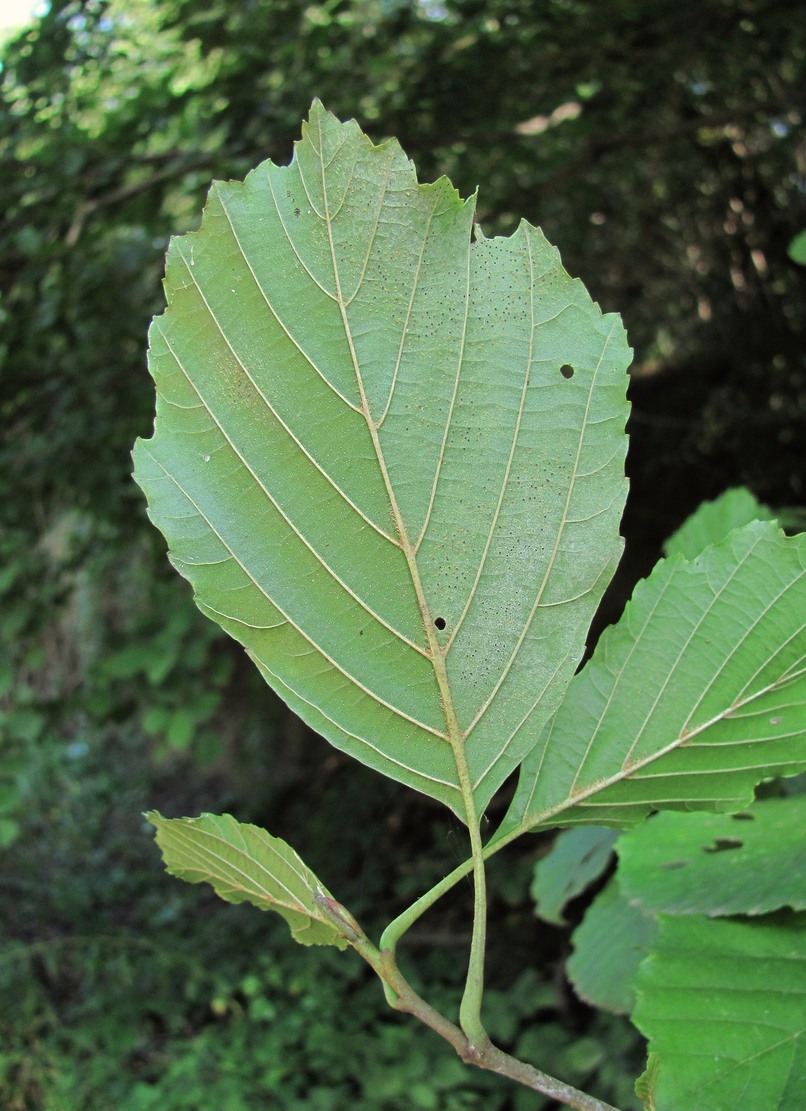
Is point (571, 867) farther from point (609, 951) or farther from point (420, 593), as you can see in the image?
point (420, 593)

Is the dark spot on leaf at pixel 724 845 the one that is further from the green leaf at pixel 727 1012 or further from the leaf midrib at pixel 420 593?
the leaf midrib at pixel 420 593

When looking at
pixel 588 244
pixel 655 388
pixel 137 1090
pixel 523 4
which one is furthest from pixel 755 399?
pixel 137 1090

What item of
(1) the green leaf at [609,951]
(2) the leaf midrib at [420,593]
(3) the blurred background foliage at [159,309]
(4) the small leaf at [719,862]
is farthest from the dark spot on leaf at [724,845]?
(3) the blurred background foliage at [159,309]

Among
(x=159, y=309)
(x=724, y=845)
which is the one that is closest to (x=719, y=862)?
(x=724, y=845)

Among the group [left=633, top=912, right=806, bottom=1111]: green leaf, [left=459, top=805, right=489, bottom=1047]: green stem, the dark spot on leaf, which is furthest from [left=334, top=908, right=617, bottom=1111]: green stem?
the dark spot on leaf

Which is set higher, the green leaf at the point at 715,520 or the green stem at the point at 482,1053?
the green stem at the point at 482,1053

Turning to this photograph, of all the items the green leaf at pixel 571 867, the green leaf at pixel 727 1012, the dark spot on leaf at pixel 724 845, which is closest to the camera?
the green leaf at pixel 727 1012

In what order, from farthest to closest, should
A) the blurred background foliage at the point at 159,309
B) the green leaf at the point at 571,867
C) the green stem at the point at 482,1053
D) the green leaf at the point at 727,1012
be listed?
the blurred background foliage at the point at 159,309
the green leaf at the point at 571,867
the green leaf at the point at 727,1012
the green stem at the point at 482,1053
